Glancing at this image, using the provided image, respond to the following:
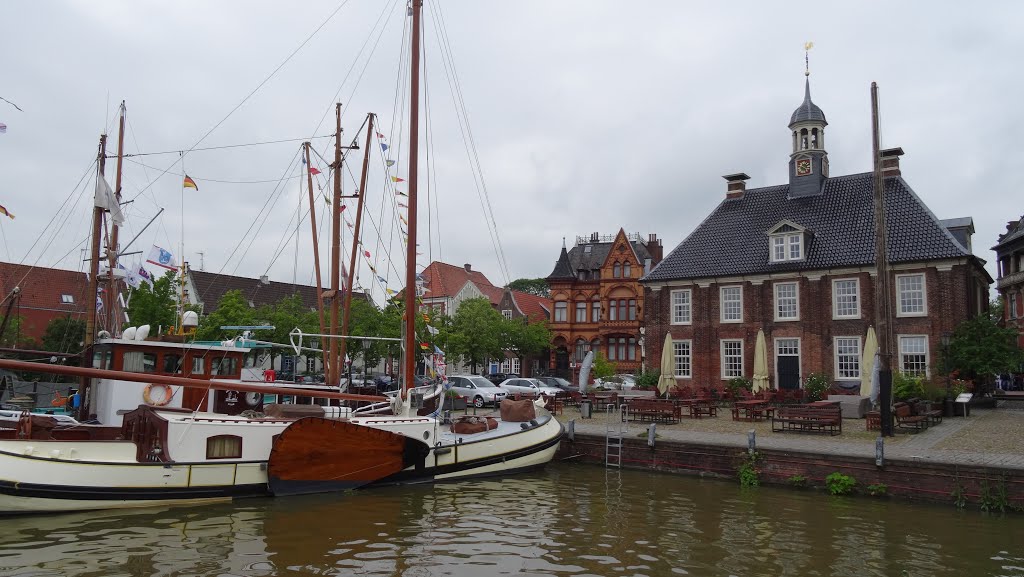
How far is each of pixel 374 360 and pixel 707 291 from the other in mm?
22590

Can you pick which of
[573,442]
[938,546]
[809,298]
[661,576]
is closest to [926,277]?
[809,298]

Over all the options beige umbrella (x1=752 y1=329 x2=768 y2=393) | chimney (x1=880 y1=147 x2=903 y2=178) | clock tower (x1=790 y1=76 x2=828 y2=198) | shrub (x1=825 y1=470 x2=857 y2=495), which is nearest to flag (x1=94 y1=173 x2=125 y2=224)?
shrub (x1=825 y1=470 x2=857 y2=495)

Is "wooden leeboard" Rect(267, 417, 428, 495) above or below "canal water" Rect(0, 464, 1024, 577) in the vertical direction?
above

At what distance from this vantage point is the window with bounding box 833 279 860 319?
104 feet

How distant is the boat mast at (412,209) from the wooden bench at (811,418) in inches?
426

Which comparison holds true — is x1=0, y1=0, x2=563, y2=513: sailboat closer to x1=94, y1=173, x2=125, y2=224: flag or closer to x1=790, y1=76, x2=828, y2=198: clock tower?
x1=94, y1=173, x2=125, y2=224: flag

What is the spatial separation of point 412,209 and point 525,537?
905cm

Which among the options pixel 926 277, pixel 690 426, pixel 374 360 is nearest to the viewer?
pixel 690 426

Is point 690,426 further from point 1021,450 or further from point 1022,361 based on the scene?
point 1022,361

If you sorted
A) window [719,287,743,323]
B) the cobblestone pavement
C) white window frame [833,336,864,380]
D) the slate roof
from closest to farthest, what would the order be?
the cobblestone pavement → the slate roof → white window frame [833,336,864,380] → window [719,287,743,323]

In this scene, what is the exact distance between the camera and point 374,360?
45.8 meters

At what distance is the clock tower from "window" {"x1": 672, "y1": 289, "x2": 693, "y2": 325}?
317 inches

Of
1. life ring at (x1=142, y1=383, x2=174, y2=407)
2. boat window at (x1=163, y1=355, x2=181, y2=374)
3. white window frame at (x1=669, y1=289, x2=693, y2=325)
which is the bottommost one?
life ring at (x1=142, y1=383, x2=174, y2=407)

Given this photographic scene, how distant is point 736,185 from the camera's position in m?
39.2
